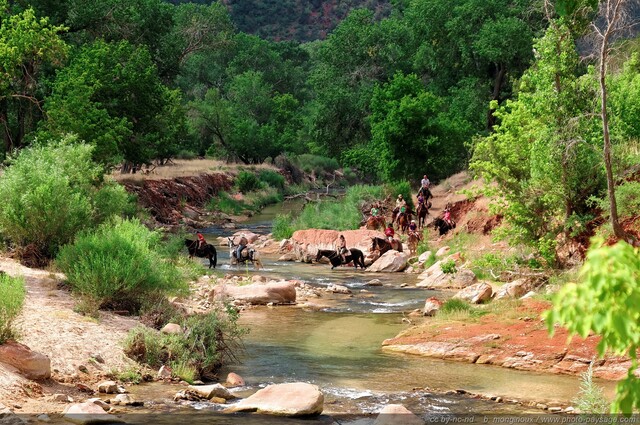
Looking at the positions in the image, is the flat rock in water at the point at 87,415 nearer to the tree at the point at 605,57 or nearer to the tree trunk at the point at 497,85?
the tree at the point at 605,57

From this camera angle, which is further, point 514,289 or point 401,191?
point 401,191

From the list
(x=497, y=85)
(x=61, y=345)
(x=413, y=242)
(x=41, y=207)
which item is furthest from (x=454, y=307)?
(x=497, y=85)

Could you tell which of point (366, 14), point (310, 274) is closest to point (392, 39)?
point (366, 14)

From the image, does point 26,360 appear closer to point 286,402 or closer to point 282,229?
point 286,402

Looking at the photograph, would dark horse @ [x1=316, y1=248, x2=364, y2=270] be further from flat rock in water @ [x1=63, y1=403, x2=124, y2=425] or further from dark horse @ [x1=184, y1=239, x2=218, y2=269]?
flat rock in water @ [x1=63, y1=403, x2=124, y2=425]

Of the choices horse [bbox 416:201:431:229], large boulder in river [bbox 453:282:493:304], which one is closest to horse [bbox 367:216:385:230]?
horse [bbox 416:201:431:229]

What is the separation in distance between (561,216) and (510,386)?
10.8 m

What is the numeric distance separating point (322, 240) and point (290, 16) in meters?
133

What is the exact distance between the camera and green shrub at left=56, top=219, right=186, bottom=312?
17281 mm

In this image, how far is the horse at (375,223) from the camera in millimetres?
40275

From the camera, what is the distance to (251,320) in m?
21.3

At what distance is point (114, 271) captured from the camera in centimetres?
1716

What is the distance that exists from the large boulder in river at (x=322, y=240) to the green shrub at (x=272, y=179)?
32144 mm

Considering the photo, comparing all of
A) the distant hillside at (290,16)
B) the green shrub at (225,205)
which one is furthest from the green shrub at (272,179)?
the distant hillside at (290,16)
